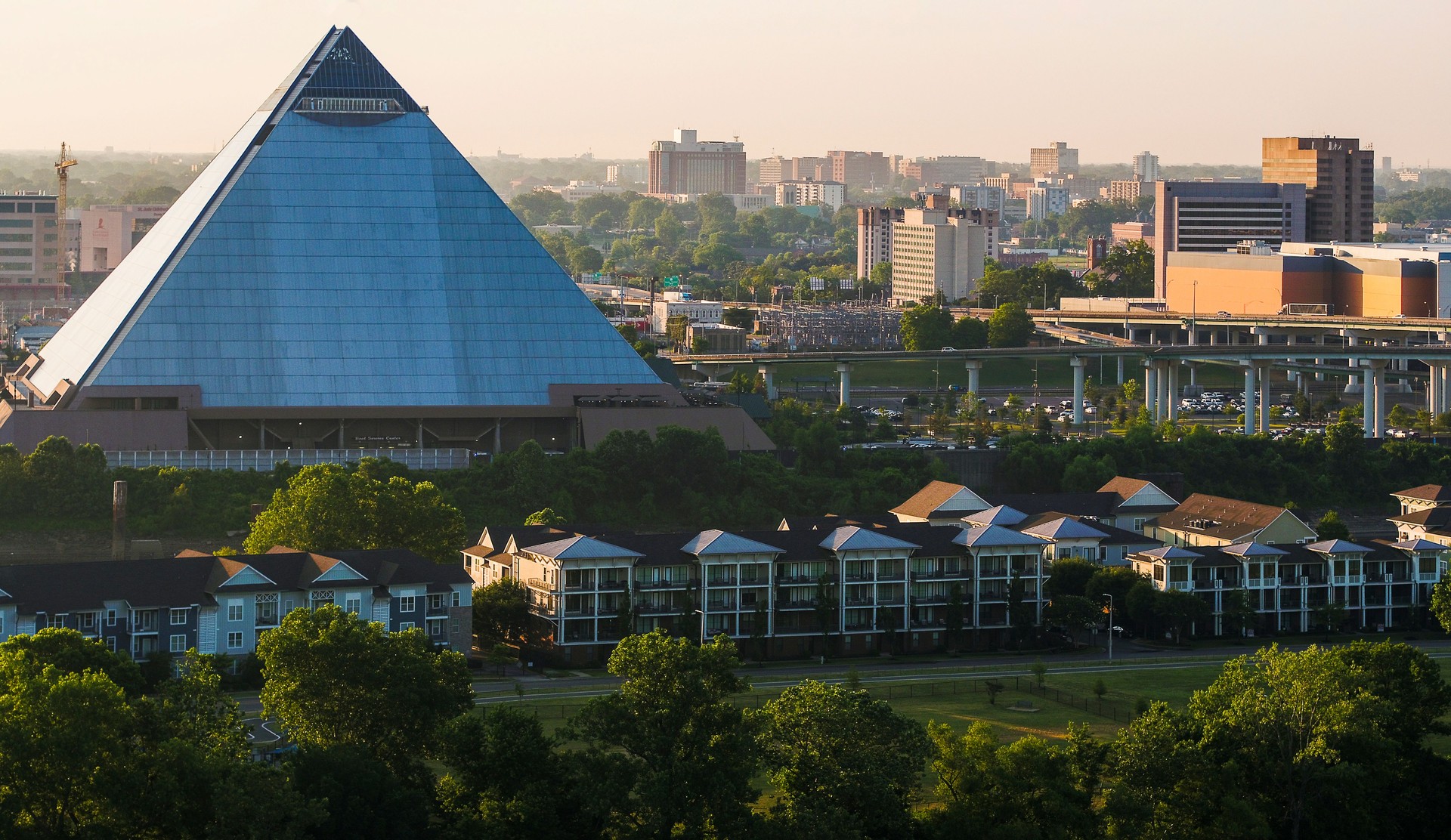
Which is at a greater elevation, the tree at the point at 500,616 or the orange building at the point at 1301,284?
the orange building at the point at 1301,284

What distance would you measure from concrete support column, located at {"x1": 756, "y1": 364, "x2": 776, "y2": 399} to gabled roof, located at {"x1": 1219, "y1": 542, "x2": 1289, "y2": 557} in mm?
44643

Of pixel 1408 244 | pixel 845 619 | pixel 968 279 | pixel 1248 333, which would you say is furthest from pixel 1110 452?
pixel 968 279

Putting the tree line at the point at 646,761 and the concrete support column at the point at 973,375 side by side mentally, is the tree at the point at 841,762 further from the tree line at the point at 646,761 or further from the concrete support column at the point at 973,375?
the concrete support column at the point at 973,375

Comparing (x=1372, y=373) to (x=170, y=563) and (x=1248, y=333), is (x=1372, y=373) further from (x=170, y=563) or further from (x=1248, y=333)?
(x=170, y=563)

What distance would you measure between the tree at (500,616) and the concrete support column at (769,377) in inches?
1943

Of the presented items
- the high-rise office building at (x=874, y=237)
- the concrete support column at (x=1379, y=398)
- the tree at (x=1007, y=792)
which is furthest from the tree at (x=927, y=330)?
the tree at (x=1007, y=792)

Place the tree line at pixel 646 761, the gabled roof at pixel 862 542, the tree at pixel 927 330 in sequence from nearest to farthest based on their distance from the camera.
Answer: the tree line at pixel 646 761 → the gabled roof at pixel 862 542 → the tree at pixel 927 330

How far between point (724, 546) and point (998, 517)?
10253mm

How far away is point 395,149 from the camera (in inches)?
3147

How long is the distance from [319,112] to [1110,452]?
29336 mm

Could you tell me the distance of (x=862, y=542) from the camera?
54.2m

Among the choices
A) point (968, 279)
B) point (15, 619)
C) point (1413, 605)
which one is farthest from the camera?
point (968, 279)

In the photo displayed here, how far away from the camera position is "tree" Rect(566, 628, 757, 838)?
116 feet

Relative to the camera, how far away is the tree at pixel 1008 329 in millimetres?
122688
